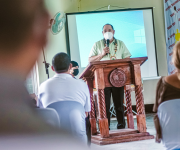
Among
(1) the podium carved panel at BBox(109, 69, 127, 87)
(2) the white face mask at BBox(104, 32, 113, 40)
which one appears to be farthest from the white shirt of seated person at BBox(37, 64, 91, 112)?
(1) the podium carved panel at BBox(109, 69, 127, 87)

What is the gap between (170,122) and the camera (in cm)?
24

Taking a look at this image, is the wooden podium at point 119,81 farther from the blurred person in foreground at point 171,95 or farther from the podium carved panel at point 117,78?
the blurred person in foreground at point 171,95

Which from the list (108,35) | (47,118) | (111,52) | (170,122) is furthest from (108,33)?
(47,118)

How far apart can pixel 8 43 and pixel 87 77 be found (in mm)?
1359

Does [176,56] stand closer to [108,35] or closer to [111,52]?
[108,35]

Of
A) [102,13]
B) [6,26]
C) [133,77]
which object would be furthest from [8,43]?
[102,13]

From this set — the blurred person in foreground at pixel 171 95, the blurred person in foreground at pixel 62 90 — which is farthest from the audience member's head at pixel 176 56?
the blurred person in foreground at pixel 62 90

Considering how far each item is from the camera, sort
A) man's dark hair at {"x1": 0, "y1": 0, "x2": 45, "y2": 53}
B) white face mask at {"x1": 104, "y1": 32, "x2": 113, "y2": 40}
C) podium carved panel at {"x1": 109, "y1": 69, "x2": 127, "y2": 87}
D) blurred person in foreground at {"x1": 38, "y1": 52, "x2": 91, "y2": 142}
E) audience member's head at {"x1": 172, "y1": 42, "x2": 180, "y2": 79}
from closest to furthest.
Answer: man's dark hair at {"x1": 0, "y1": 0, "x2": 45, "y2": 53} → blurred person in foreground at {"x1": 38, "y1": 52, "x2": 91, "y2": 142} → audience member's head at {"x1": 172, "y1": 42, "x2": 180, "y2": 79} → white face mask at {"x1": 104, "y1": 32, "x2": 113, "y2": 40} → podium carved panel at {"x1": 109, "y1": 69, "x2": 127, "y2": 87}

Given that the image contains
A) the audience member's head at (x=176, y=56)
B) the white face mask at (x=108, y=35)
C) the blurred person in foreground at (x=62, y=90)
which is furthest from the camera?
the white face mask at (x=108, y=35)

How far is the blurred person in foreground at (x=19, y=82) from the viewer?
0.09m

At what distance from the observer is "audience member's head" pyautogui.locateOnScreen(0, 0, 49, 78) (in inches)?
3.6

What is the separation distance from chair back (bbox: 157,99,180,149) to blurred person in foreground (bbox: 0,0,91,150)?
0.16 m

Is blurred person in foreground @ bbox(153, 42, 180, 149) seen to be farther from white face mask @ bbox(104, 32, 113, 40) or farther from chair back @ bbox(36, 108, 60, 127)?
white face mask @ bbox(104, 32, 113, 40)

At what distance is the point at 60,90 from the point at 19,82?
0.65 feet
